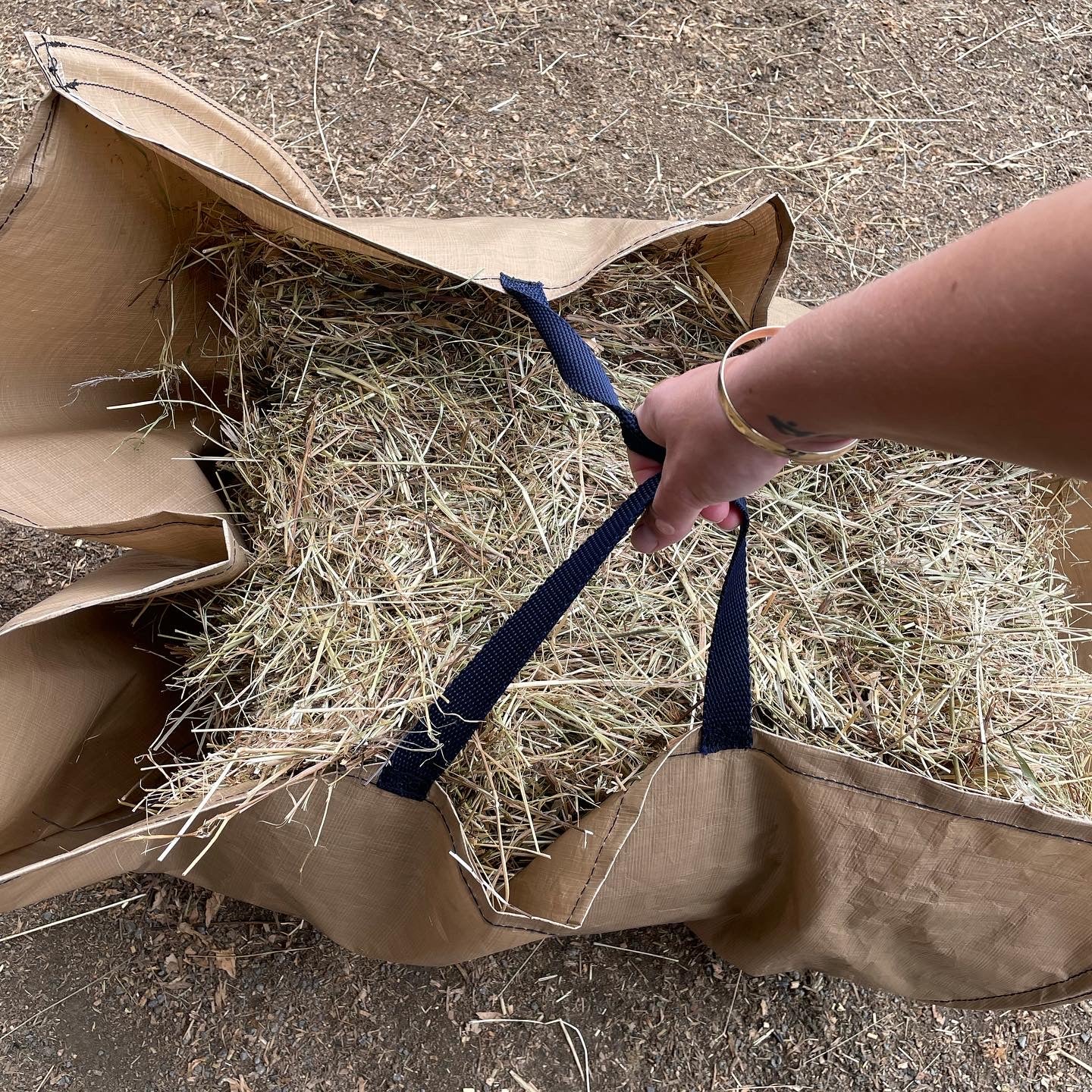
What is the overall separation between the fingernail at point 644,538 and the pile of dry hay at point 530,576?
124 mm

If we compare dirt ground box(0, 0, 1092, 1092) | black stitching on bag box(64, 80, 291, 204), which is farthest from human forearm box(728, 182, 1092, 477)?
dirt ground box(0, 0, 1092, 1092)

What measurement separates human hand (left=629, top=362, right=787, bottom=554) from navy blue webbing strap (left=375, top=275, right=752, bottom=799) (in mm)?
31

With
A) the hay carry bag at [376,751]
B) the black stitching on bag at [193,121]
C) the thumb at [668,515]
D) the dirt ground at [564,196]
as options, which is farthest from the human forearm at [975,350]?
the dirt ground at [564,196]

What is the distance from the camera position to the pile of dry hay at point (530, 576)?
943 mm

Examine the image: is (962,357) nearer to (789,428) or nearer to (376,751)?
(789,428)

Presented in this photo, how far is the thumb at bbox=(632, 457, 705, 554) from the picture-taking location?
0.77 meters

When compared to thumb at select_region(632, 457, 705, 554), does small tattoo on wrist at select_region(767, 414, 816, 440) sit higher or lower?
higher

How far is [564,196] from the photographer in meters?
1.64

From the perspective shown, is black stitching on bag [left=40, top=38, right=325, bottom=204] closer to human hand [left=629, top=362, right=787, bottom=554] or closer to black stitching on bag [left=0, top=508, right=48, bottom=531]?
black stitching on bag [left=0, top=508, right=48, bottom=531]

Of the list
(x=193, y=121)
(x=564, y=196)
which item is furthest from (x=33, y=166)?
(x=564, y=196)

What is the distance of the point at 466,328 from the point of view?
107 centimetres

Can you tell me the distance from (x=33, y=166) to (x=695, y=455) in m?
0.70

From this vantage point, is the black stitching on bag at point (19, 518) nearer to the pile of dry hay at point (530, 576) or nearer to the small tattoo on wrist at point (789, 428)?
the pile of dry hay at point (530, 576)

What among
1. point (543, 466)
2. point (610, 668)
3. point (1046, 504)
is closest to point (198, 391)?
point (543, 466)
